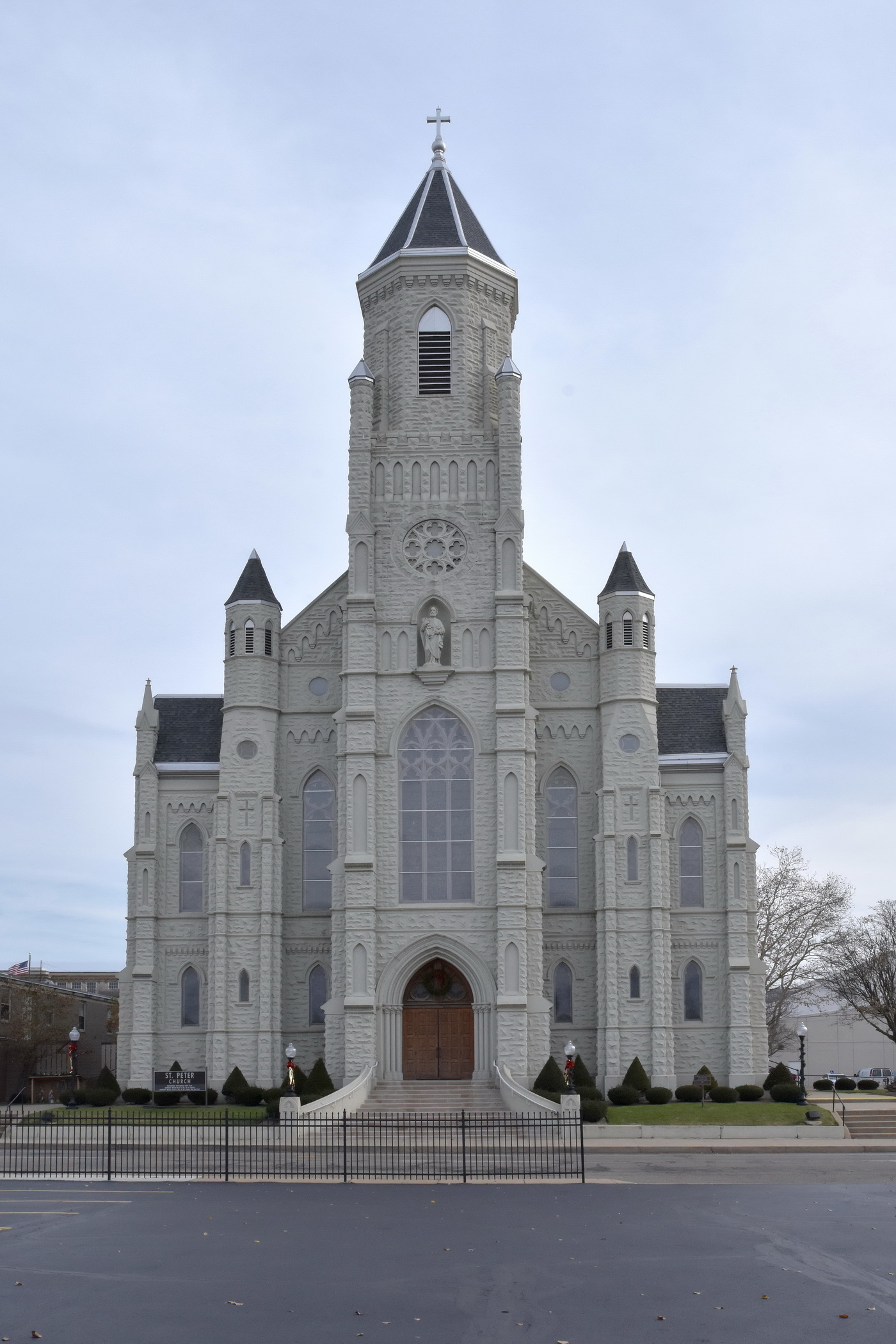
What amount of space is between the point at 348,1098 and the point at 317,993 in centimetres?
857

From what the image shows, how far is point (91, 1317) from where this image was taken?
14367mm

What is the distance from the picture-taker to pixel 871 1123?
133 ft

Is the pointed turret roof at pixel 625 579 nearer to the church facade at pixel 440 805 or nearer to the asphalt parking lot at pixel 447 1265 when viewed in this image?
the church facade at pixel 440 805

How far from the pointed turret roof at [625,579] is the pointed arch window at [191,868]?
1640 cm

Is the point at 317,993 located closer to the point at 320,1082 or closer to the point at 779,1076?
the point at 320,1082

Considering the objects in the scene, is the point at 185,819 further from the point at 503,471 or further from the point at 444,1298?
the point at 444,1298

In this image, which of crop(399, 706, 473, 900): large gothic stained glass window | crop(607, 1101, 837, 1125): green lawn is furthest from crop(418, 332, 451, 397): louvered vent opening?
crop(607, 1101, 837, 1125): green lawn

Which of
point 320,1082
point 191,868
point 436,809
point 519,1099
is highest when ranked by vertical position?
point 436,809

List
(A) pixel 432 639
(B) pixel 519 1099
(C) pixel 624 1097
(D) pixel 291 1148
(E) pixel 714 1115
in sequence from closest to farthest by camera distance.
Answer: (D) pixel 291 1148 < (E) pixel 714 1115 < (B) pixel 519 1099 < (C) pixel 624 1097 < (A) pixel 432 639

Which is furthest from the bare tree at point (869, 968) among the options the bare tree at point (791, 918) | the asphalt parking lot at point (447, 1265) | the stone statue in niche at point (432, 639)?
the asphalt parking lot at point (447, 1265)

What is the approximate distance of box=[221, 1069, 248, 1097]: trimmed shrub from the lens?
44562 mm

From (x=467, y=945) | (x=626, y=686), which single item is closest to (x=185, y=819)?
(x=467, y=945)

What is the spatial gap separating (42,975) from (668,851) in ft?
203

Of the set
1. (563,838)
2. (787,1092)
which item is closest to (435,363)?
(563,838)
